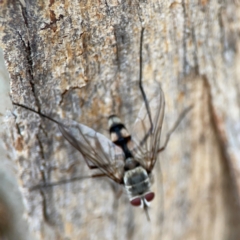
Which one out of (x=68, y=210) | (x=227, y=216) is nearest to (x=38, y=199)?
(x=68, y=210)

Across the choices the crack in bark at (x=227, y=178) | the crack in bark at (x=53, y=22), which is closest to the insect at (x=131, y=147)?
the crack in bark at (x=227, y=178)

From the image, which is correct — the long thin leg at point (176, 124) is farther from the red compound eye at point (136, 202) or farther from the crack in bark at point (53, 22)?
the crack in bark at point (53, 22)

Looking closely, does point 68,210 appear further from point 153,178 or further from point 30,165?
point 153,178

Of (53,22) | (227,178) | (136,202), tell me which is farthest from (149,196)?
(53,22)

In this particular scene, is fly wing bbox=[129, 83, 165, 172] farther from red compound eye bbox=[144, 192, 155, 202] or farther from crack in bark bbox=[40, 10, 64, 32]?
crack in bark bbox=[40, 10, 64, 32]

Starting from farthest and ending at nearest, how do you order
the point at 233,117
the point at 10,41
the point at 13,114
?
1. the point at 233,117
2. the point at 13,114
3. the point at 10,41

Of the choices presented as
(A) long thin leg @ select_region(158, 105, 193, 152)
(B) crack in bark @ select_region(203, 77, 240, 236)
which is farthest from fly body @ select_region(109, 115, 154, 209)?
(B) crack in bark @ select_region(203, 77, 240, 236)
